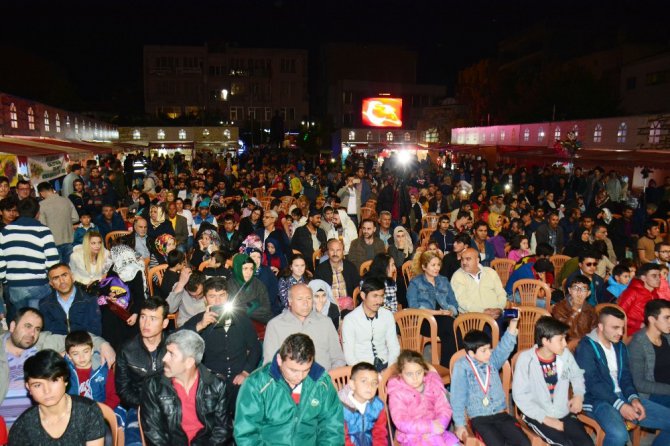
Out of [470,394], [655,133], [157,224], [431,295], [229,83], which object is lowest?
[470,394]

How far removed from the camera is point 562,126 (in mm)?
22547

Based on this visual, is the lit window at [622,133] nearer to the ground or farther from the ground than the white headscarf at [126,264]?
farther from the ground

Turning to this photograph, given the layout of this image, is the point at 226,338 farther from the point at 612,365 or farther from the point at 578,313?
the point at 578,313

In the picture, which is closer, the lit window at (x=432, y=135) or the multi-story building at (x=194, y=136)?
the multi-story building at (x=194, y=136)

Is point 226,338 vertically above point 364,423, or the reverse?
point 226,338

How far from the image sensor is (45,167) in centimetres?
1105

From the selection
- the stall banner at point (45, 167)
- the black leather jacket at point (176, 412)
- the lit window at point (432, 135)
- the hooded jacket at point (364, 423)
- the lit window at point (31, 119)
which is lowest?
the hooded jacket at point (364, 423)

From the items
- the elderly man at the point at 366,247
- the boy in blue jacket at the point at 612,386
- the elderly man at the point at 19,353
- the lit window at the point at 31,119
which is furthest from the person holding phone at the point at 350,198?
the lit window at the point at 31,119

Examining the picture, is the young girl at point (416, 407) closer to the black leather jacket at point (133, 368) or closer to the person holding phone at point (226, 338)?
the person holding phone at point (226, 338)

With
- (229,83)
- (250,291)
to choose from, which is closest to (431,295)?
(250,291)

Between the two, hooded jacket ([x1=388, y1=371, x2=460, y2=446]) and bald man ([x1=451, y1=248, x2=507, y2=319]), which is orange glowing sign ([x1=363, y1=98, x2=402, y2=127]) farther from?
hooded jacket ([x1=388, y1=371, x2=460, y2=446])

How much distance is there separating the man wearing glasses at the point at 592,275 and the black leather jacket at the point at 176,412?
4.41m

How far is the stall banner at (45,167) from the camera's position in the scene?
10.3 meters

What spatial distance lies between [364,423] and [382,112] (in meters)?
40.3
